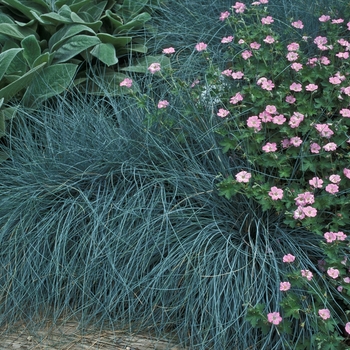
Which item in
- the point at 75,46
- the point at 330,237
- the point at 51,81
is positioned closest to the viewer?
the point at 330,237

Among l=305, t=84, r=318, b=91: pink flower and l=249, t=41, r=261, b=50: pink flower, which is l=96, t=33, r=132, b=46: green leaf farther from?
l=305, t=84, r=318, b=91: pink flower

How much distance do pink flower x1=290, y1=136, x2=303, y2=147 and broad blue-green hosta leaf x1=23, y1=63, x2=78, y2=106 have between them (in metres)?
1.22

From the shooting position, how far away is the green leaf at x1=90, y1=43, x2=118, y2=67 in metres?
3.12

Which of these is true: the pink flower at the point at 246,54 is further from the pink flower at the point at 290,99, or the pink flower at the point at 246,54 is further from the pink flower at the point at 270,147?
the pink flower at the point at 270,147

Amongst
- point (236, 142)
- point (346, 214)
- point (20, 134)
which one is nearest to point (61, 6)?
point (20, 134)

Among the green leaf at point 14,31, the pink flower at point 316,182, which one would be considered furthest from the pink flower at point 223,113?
the green leaf at point 14,31

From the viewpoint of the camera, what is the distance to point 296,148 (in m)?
2.30

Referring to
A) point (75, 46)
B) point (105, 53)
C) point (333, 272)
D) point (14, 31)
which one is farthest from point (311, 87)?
point (14, 31)

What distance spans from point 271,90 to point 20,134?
1173 mm

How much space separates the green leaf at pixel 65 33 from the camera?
10.3 ft

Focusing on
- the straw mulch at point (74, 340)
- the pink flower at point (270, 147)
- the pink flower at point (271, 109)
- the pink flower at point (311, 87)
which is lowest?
the straw mulch at point (74, 340)

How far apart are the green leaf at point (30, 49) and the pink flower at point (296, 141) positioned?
1458mm

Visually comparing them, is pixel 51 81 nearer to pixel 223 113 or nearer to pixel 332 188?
pixel 223 113

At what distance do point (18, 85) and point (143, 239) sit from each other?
3.52 feet
